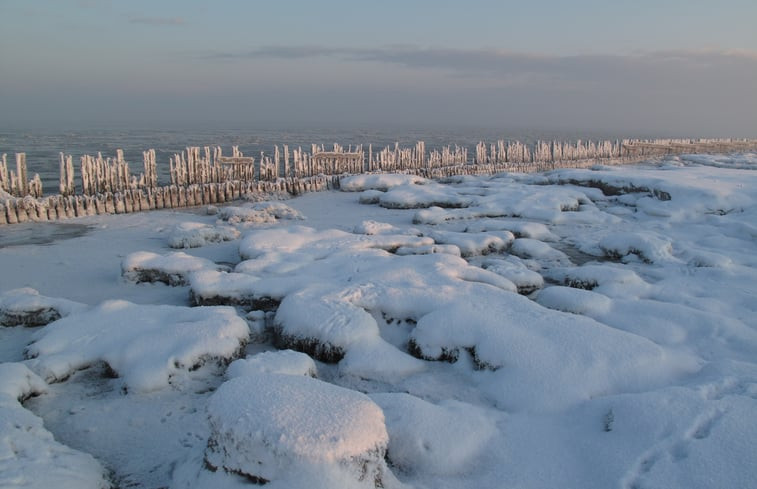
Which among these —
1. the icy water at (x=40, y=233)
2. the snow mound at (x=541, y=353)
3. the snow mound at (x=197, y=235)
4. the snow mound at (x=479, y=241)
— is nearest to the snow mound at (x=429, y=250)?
the snow mound at (x=479, y=241)

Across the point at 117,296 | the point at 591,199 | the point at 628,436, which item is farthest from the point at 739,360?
the point at 591,199

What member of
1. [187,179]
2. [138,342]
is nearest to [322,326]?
[138,342]

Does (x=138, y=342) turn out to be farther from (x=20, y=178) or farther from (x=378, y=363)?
(x=20, y=178)

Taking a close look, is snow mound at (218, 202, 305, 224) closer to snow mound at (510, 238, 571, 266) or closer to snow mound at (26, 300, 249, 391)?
snow mound at (510, 238, 571, 266)

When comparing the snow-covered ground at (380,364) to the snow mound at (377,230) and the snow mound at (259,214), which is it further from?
the snow mound at (259,214)

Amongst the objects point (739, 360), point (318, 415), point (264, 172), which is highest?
point (264, 172)

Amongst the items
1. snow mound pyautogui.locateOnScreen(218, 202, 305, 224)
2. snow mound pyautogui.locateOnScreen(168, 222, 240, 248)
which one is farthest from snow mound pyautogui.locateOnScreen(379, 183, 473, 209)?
snow mound pyautogui.locateOnScreen(168, 222, 240, 248)

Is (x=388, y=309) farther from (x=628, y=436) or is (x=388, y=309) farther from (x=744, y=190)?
(x=744, y=190)
